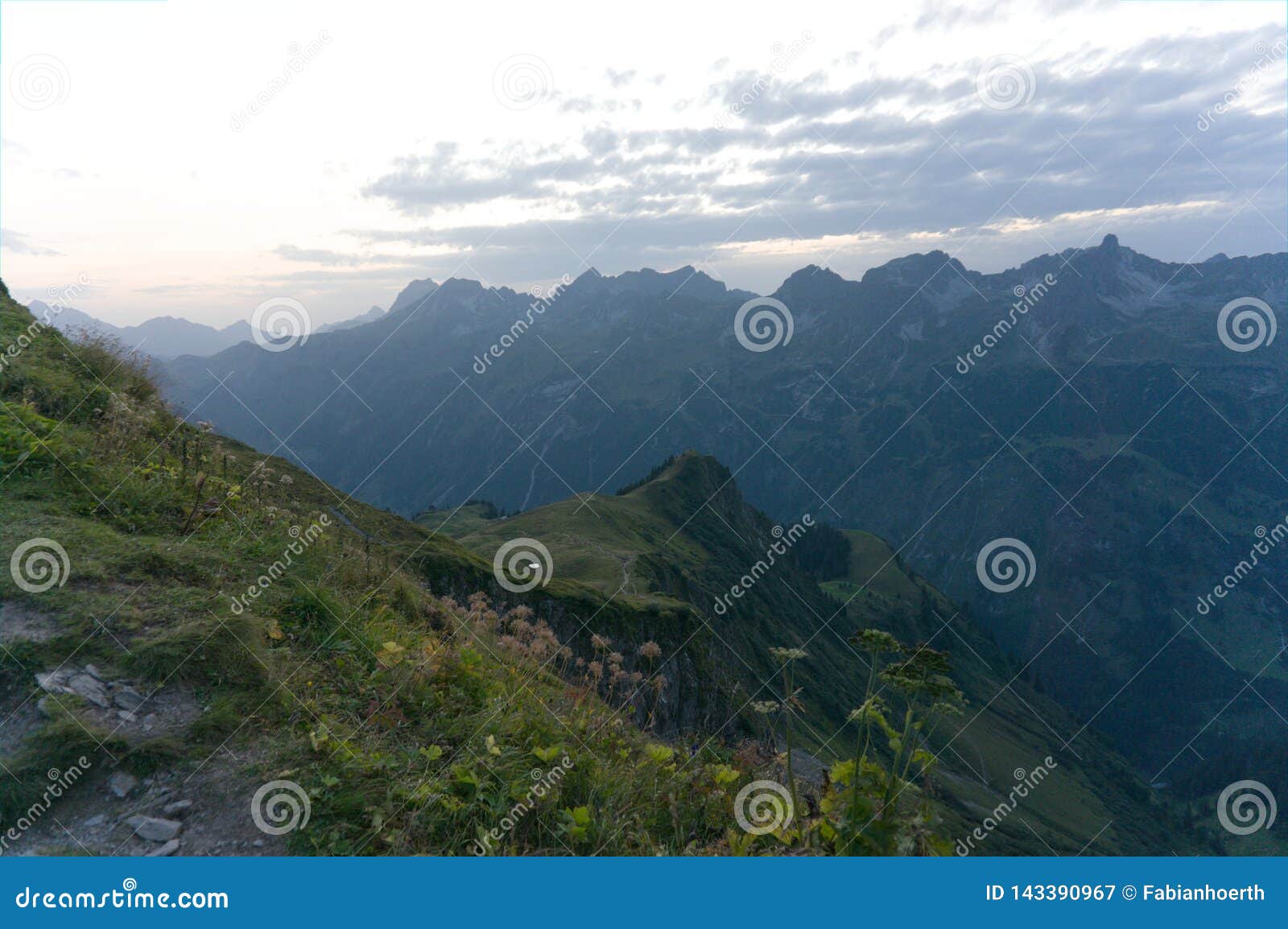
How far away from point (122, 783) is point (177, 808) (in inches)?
27.2

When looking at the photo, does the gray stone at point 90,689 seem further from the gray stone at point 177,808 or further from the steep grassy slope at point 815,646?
the steep grassy slope at point 815,646

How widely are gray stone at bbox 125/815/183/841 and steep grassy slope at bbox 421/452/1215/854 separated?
41.9 metres

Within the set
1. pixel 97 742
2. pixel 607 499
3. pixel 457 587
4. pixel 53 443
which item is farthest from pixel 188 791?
pixel 607 499

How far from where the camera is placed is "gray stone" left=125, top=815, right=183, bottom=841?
18.1ft

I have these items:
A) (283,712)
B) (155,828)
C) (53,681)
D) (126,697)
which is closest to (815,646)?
(283,712)

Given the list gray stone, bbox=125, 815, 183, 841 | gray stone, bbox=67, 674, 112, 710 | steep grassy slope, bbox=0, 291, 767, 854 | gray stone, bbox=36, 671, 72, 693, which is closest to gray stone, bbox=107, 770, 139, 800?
steep grassy slope, bbox=0, 291, 767, 854

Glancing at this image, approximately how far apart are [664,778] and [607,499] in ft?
378

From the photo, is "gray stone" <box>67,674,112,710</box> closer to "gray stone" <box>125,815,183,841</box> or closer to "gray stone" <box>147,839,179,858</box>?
"gray stone" <box>125,815,183,841</box>

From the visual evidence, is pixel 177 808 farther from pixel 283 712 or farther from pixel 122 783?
pixel 283 712

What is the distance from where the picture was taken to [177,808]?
18.8 feet

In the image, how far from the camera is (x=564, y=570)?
221 feet

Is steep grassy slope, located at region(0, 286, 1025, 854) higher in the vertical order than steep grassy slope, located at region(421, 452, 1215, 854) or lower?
higher

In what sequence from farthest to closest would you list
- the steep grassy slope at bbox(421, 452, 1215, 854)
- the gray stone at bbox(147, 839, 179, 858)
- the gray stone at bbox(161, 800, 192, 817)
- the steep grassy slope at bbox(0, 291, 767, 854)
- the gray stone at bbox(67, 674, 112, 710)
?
the steep grassy slope at bbox(421, 452, 1215, 854), the gray stone at bbox(67, 674, 112, 710), the steep grassy slope at bbox(0, 291, 767, 854), the gray stone at bbox(161, 800, 192, 817), the gray stone at bbox(147, 839, 179, 858)
